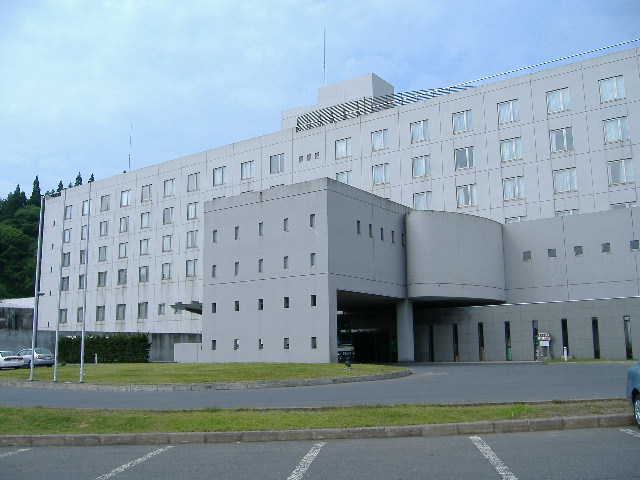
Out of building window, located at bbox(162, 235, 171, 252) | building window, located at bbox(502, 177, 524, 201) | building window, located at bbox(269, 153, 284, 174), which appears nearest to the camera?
building window, located at bbox(502, 177, 524, 201)

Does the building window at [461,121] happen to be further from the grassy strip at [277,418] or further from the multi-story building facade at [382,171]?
the grassy strip at [277,418]

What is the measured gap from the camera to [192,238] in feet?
217

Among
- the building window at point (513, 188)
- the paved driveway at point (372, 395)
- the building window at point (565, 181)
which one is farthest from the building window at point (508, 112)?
the paved driveway at point (372, 395)

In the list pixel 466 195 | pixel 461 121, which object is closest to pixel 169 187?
pixel 461 121

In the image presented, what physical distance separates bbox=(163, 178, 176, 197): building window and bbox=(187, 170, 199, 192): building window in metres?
2.03

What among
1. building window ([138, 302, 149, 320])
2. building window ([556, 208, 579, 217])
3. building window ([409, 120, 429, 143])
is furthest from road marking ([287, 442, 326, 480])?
building window ([138, 302, 149, 320])

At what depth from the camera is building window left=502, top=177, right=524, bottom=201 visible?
50294 mm

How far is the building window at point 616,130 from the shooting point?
46.6 m

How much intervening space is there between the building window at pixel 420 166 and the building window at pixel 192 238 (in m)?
23.2

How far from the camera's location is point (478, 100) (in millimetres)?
52312

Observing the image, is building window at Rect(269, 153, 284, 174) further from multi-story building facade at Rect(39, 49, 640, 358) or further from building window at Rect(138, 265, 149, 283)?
building window at Rect(138, 265, 149, 283)

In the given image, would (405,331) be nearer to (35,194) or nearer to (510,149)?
(510,149)

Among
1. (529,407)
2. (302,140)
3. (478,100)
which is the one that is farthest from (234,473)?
(302,140)

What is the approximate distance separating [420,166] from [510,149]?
725cm
